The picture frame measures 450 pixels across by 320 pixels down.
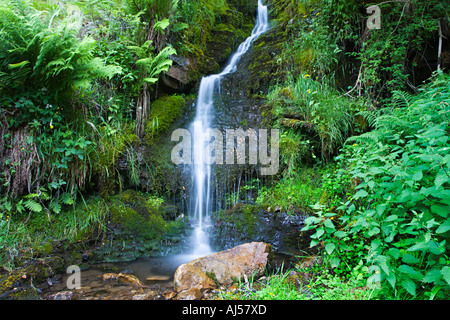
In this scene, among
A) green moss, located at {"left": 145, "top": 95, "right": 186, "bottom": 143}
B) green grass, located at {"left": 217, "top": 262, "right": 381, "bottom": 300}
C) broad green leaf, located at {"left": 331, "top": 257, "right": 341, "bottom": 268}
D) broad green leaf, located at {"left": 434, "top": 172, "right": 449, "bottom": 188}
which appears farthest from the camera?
green moss, located at {"left": 145, "top": 95, "right": 186, "bottom": 143}

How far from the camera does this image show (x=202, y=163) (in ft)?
15.2

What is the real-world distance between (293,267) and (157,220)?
7.29ft

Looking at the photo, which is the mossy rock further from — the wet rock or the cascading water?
the cascading water

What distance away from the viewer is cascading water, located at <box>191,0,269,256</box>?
3861 mm

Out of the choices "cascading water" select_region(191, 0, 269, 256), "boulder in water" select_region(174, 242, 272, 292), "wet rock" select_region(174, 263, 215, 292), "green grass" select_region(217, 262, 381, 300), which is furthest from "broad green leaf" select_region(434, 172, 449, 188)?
"cascading water" select_region(191, 0, 269, 256)

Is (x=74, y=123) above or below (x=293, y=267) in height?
above

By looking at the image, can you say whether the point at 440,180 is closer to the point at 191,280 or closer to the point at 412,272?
the point at 412,272

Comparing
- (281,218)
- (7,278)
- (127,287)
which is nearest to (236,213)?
(281,218)

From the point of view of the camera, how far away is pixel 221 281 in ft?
9.00

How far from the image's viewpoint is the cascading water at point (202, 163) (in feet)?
12.7

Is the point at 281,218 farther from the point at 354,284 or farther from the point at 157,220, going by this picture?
the point at 157,220

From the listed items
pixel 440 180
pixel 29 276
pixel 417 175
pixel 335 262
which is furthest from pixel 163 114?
pixel 440 180

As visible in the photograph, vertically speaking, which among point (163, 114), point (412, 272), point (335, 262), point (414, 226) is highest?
point (163, 114)

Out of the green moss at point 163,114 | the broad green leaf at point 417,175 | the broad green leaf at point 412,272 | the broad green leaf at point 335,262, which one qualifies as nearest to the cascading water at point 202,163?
the green moss at point 163,114
